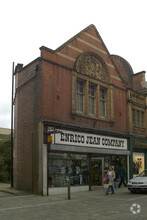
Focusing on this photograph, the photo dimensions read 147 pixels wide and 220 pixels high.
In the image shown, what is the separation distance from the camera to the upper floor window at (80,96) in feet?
59.4

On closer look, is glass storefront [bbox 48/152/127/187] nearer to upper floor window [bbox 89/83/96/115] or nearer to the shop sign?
the shop sign

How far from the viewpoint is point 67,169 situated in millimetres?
16062

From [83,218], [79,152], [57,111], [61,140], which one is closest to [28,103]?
[57,111]

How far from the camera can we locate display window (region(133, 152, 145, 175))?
2262 centimetres

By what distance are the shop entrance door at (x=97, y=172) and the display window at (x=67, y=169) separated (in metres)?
1.00

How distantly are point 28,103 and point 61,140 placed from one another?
10.5 feet

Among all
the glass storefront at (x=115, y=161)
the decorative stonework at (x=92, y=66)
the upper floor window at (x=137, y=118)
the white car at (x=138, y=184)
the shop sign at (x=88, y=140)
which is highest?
the decorative stonework at (x=92, y=66)

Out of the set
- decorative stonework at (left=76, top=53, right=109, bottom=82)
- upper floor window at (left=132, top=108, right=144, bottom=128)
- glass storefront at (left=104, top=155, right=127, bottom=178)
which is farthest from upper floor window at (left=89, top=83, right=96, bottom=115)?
upper floor window at (left=132, top=108, right=144, bottom=128)

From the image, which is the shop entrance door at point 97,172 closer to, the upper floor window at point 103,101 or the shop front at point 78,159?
the shop front at point 78,159

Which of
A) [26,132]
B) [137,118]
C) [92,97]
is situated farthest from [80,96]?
[137,118]

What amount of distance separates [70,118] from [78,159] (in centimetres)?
259

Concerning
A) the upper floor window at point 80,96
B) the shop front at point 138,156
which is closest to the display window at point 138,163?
the shop front at point 138,156

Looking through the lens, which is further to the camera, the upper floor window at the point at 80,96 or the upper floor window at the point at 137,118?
the upper floor window at the point at 137,118

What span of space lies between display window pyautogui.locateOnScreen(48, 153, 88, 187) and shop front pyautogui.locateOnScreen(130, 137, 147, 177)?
5.93 metres
